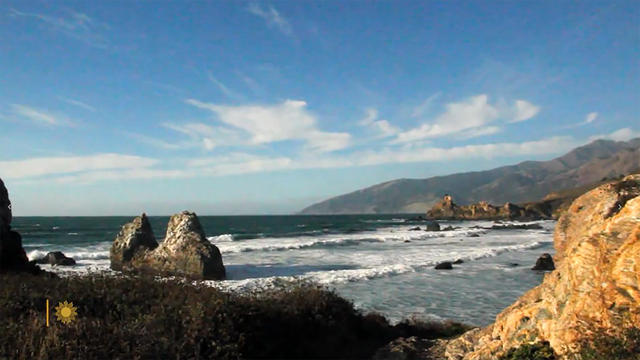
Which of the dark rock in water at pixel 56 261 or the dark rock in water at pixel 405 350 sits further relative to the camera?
the dark rock in water at pixel 56 261

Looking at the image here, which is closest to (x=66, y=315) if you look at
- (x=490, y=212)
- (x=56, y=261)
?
(x=56, y=261)

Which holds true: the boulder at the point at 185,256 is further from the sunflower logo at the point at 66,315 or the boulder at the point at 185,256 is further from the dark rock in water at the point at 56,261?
the sunflower logo at the point at 66,315

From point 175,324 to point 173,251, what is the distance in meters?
17.2

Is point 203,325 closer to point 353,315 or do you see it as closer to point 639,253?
point 353,315

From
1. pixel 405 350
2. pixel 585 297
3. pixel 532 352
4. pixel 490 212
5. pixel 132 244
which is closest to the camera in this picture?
pixel 585 297

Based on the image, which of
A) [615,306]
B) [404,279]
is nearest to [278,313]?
[615,306]

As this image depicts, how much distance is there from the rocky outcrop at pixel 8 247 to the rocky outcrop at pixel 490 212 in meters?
127

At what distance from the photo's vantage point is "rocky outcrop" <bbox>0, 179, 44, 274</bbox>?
14.3 metres

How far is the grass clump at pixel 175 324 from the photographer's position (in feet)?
19.3

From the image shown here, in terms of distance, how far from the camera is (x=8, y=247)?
14.9 meters

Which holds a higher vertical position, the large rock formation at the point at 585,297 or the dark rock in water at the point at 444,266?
the large rock formation at the point at 585,297

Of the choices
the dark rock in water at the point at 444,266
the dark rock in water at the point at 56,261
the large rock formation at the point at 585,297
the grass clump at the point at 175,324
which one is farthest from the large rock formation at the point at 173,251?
the large rock formation at the point at 585,297

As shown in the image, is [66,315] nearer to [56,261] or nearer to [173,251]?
[173,251]

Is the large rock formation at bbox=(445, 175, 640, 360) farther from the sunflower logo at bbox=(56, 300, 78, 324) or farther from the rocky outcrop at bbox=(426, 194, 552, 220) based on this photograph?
the rocky outcrop at bbox=(426, 194, 552, 220)
